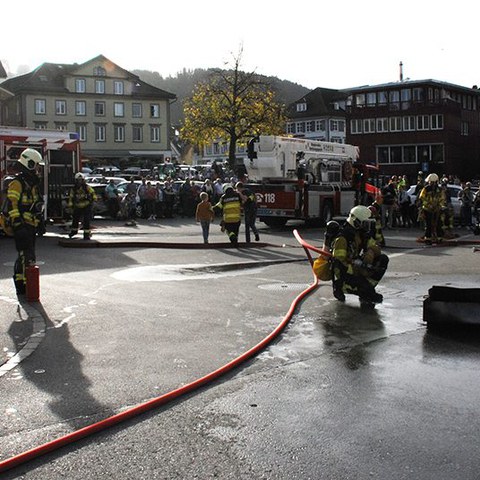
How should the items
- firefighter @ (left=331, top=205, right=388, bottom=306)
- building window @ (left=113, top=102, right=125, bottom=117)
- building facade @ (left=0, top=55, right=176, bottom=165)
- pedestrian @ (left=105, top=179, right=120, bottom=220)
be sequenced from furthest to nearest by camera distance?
building window @ (left=113, top=102, right=125, bottom=117) → building facade @ (left=0, top=55, right=176, bottom=165) → pedestrian @ (left=105, top=179, right=120, bottom=220) → firefighter @ (left=331, top=205, right=388, bottom=306)

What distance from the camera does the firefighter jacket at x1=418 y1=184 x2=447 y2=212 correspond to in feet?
59.5

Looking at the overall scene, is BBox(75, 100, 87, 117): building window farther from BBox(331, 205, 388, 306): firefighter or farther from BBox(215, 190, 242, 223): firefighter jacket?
BBox(331, 205, 388, 306): firefighter

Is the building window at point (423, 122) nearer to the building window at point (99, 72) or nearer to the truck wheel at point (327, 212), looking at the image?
the building window at point (99, 72)

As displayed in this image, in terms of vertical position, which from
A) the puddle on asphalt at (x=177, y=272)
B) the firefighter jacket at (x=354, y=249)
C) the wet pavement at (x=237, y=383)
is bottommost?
the wet pavement at (x=237, y=383)

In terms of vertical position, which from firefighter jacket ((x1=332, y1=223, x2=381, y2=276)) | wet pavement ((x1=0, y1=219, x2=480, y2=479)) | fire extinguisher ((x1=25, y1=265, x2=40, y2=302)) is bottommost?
wet pavement ((x1=0, y1=219, x2=480, y2=479))

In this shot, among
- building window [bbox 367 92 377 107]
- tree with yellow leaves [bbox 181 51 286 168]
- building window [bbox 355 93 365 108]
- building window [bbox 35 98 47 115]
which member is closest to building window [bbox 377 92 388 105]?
building window [bbox 367 92 377 107]

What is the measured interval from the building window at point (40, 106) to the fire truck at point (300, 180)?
53.5m

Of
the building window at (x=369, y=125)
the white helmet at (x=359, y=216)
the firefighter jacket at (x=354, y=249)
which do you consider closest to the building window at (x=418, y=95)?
the building window at (x=369, y=125)

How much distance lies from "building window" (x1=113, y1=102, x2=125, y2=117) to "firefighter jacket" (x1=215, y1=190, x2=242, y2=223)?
63.5 m

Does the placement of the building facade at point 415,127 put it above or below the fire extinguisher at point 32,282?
above

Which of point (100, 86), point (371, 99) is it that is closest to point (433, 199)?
point (371, 99)

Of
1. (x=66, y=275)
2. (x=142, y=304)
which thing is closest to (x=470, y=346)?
(x=142, y=304)

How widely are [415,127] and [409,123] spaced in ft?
2.86

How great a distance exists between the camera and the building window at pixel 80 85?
75375 millimetres
